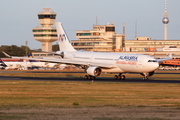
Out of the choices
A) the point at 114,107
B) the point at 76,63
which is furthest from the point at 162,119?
the point at 76,63

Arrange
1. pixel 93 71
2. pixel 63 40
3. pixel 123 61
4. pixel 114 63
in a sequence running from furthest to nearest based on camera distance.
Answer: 1. pixel 63 40
2. pixel 114 63
3. pixel 93 71
4. pixel 123 61

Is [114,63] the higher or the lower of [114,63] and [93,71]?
the higher

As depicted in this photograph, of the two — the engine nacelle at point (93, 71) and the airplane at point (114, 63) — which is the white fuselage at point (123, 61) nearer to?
the airplane at point (114, 63)

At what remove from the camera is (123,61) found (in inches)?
2010

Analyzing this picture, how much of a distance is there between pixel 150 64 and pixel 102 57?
33.0 ft

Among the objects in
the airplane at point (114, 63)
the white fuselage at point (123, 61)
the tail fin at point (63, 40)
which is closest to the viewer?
the white fuselage at point (123, 61)

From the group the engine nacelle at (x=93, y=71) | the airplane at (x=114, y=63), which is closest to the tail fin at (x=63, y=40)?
the airplane at (x=114, y=63)

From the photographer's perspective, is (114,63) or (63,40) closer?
(114,63)

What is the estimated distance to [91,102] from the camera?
24.2m

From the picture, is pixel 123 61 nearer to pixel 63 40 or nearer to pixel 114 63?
pixel 114 63

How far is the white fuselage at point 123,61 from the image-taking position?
48.5 meters

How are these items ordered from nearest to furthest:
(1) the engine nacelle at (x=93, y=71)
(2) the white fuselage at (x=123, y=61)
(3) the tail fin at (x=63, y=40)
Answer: (2) the white fuselage at (x=123, y=61) < (1) the engine nacelle at (x=93, y=71) < (3) the tail fin at (x=63, y=40)

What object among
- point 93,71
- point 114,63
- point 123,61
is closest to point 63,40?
point 93,71

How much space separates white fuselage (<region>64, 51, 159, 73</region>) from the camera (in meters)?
48.5
